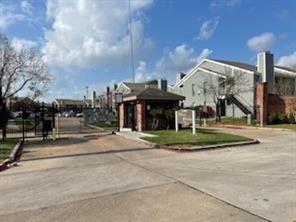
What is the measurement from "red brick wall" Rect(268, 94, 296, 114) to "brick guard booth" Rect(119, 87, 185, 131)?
12.3 metres

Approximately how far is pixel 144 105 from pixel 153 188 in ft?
56.6

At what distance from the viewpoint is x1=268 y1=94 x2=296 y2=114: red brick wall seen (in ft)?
109

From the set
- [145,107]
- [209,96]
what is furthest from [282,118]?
[209,96]

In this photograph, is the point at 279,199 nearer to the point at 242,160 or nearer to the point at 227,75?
the point at 242,160

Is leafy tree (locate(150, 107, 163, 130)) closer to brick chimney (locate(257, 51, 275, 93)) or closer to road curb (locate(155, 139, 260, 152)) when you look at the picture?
road curb (locate(155, 139, 260, 152))

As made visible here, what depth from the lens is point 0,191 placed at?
826 centimetres

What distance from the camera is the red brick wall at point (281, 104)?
33094 millimetres

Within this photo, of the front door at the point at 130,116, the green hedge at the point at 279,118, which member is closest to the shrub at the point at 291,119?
the green hedge at the point at 279,118

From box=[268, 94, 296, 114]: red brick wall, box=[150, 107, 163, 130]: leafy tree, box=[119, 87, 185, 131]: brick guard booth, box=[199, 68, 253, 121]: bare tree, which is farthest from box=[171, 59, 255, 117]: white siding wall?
box=[150, 107, 163, 130]: leafy tree

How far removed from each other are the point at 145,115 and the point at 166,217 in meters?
19.3

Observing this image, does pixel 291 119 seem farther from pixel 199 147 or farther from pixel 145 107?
pixel 199 147

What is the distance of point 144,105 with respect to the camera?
25.1 m

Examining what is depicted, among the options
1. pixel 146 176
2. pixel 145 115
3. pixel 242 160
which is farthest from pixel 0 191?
pixel 145 115

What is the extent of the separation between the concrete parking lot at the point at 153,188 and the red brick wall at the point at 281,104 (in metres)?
21.4
